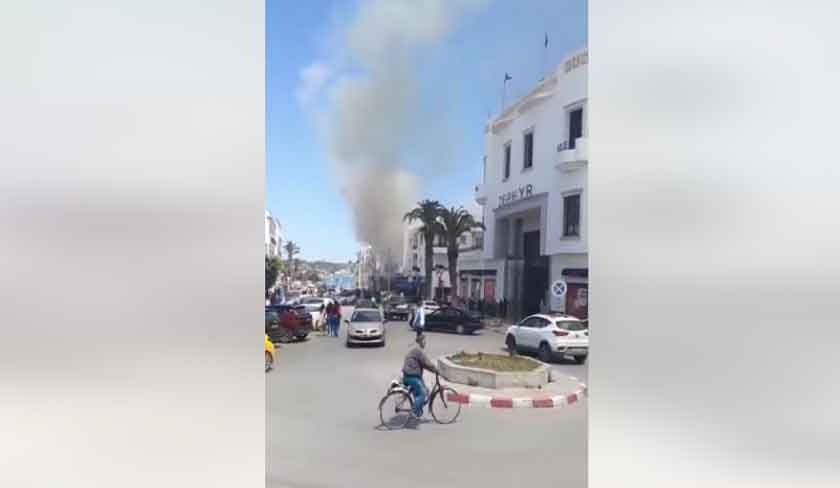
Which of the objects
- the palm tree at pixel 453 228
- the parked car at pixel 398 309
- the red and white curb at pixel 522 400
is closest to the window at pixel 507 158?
the palm tree at pixel 453 228

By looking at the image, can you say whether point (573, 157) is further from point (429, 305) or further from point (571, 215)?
point (429, 305)

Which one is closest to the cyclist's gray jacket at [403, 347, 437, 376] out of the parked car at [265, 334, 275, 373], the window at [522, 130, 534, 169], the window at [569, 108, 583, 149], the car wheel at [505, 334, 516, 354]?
the car wheel at [505, 334, 516, 354]

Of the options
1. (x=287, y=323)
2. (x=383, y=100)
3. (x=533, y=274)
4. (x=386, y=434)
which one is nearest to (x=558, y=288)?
(x=533, y=274)

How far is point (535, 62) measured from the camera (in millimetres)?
1889

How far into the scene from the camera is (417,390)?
200cm

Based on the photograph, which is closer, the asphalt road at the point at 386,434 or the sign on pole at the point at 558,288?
the asphalt road at the point at 386,434

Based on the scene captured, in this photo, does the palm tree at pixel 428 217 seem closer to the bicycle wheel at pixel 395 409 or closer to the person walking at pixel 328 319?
the person walking at pixel 328 319

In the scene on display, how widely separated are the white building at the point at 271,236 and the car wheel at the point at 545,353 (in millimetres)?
1122

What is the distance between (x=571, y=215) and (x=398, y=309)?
33.5 inches

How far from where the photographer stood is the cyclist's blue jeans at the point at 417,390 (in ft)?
6.44
